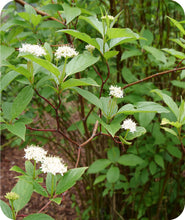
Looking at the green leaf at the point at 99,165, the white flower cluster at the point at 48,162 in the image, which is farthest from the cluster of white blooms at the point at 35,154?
the green leaf at the point at 99,165

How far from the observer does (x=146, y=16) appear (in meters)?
1.62

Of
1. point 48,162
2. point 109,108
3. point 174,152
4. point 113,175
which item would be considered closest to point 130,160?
point 113,175

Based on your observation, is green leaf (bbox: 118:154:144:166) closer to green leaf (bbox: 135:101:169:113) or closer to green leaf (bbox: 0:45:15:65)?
green leaf (bbox: 135:101:169:113)

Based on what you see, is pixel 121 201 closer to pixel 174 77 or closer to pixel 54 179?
pixel 174 77

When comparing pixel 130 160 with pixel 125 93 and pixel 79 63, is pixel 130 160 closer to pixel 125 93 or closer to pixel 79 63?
pixel 125 93

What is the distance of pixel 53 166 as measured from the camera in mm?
731

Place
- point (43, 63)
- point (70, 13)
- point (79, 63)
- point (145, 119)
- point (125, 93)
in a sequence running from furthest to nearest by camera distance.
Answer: point (125, 93)
point (145, 119)
point (70, 13)
point (79, 63)
point (43, 63)

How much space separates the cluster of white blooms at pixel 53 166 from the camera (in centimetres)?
72

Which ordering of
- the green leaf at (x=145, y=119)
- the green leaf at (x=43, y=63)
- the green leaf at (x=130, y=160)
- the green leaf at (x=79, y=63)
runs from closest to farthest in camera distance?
the green leaf at (x=43, y=63)
the green leaf at (x=79, y=63)
the green leaf at (x=145, y=119)
the green leaf at (x=130, y=160)

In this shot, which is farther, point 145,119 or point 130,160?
point 130,160

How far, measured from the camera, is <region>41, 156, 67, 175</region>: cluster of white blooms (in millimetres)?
724

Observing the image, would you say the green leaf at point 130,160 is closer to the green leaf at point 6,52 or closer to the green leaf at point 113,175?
the green leaf at point 113,175

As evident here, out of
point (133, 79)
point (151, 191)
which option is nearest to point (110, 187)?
point (151, 191)

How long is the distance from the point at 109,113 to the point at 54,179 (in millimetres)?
296
